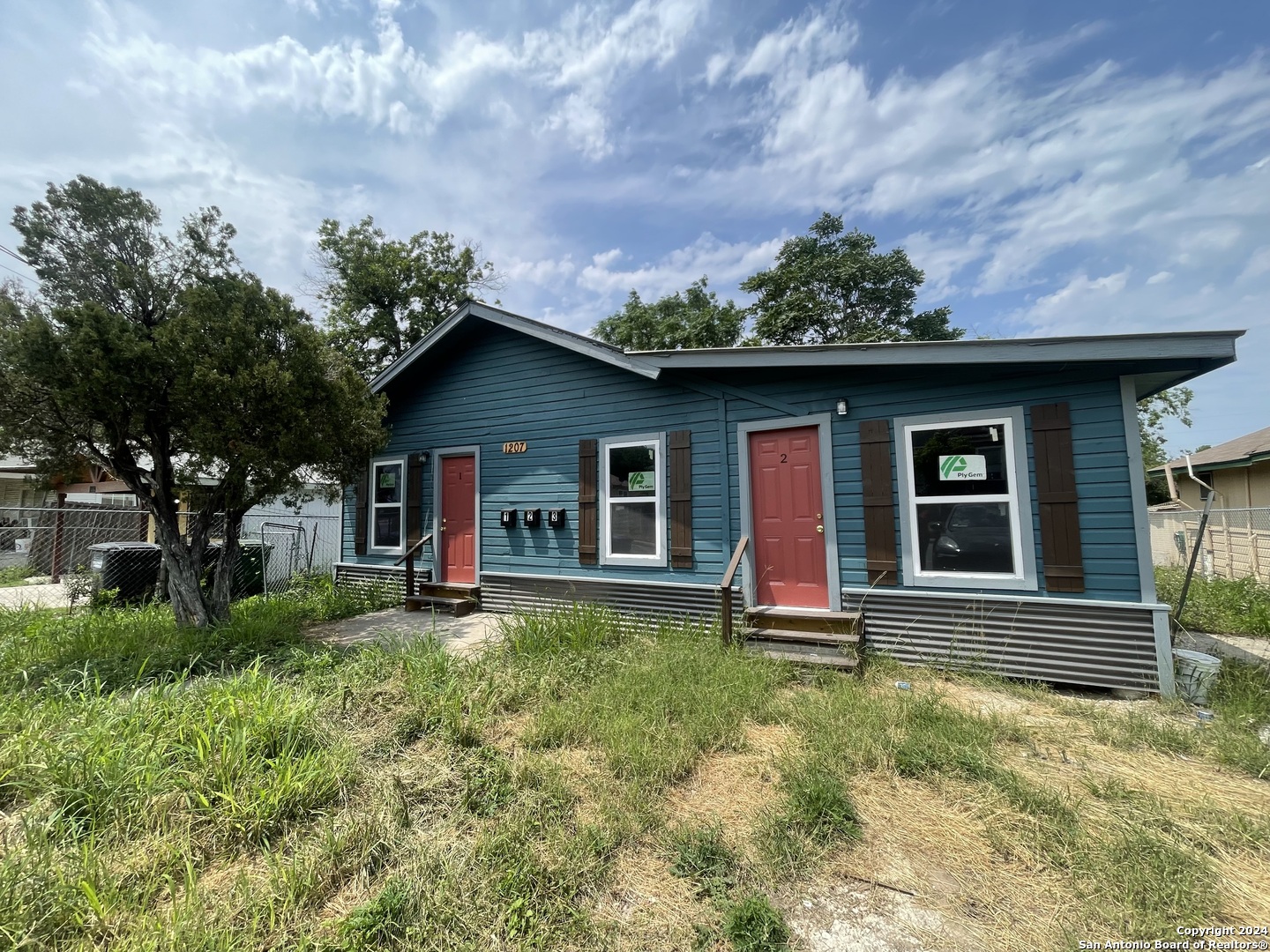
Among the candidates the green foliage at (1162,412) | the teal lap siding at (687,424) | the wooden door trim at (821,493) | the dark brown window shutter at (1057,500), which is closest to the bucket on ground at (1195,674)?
the teal lap siding at (687,424)

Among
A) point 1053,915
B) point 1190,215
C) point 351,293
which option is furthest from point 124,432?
point 1190,215

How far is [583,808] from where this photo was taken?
249 centimetres

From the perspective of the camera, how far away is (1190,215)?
8.88m

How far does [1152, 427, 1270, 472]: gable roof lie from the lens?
31.9 ft

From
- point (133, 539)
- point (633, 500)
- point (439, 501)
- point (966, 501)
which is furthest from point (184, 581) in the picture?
point (133, 539)

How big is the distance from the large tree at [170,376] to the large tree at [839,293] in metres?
16.1

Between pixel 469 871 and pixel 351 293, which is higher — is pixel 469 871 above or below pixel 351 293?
below

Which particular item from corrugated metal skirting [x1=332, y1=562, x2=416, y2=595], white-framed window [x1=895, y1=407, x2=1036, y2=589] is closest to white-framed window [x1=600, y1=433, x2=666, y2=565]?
white-framed window [x1=895, y1=407, x2=1036, y2=589]

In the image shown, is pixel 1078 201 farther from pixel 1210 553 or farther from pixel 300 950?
pixel 300 950

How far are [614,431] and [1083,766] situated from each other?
16.5ft

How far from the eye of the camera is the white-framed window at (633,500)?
19.9ft

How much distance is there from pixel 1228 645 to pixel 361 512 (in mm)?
11244

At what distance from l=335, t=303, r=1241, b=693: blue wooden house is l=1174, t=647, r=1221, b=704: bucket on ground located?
0.16 m

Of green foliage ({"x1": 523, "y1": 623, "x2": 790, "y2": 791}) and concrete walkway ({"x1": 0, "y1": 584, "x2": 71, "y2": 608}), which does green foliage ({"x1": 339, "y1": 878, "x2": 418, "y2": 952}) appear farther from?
concrete walkway ({"x1": 0, "y1": 584, "x2": 71, "y2": 608})
